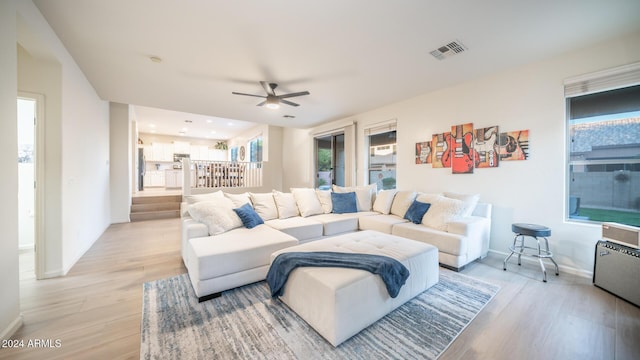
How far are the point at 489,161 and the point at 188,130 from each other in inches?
413

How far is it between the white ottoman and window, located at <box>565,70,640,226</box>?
2.30 meters

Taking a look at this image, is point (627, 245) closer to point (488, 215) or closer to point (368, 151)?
point (488, 215)

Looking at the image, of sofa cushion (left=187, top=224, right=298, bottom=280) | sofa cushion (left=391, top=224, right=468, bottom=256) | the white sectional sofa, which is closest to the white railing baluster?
the white sectional sofa

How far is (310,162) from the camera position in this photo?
23.3 feet

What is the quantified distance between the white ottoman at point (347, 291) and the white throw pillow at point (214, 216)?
3.30ft

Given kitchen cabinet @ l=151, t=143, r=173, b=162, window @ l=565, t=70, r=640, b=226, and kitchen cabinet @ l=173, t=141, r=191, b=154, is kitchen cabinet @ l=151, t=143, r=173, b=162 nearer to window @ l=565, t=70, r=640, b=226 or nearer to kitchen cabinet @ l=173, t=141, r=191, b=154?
kitchen cabinet @ l=173, t=141, r=191, b=154

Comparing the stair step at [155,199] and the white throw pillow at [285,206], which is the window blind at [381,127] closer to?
the white throw pillow at [285,206]

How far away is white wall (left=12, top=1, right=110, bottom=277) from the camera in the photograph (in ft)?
7.50

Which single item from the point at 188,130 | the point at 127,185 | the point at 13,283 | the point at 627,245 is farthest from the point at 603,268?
the point at 188,130

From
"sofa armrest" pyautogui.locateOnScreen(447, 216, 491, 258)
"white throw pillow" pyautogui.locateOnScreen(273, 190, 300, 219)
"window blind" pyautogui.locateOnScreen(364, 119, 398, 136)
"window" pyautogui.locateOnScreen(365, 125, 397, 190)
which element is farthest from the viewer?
"window" pyautogui.locateOnScreen(365, 125, 397, 190)

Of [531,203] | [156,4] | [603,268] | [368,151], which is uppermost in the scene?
[156,4]

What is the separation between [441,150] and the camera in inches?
160

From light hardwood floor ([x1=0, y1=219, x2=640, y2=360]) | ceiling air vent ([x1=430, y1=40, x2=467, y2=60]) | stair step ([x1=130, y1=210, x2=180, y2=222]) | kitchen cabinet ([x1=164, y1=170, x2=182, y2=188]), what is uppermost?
ceiling air vent ([x1=430, y1=40, x2=467, y2=60])

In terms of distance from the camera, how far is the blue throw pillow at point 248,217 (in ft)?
10.2
